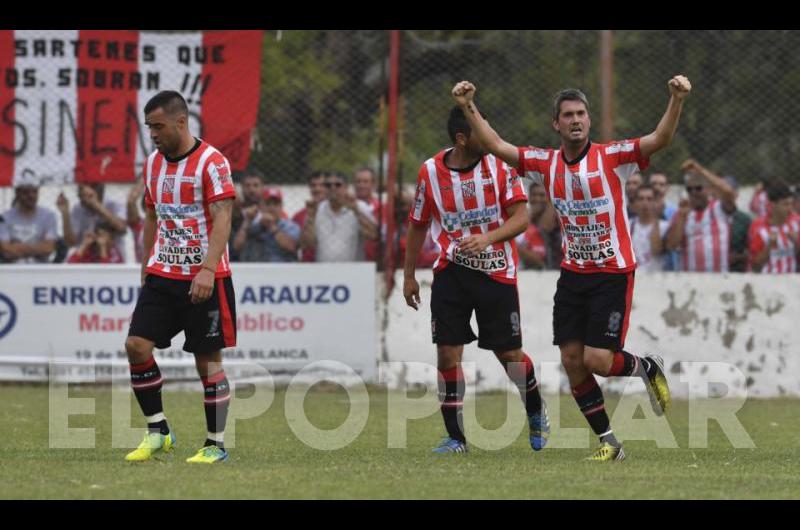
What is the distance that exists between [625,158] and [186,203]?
2.50 metres

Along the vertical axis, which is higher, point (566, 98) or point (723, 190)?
point (566, 98)

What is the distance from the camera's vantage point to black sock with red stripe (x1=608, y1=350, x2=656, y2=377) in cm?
837

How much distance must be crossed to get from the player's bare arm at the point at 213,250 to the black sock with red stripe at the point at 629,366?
2327 mm

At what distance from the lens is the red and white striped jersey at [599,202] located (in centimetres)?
828

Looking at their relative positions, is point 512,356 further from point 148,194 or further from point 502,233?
point 148,194

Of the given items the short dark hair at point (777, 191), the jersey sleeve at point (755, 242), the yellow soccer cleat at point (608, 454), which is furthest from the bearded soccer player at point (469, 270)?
the short dark hair at point (777, 191)

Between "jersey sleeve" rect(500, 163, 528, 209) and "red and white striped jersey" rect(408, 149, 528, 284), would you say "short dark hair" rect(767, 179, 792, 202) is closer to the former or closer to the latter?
"red and white striped jersey" rect(408, 149, 528, 284)

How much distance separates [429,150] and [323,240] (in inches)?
236

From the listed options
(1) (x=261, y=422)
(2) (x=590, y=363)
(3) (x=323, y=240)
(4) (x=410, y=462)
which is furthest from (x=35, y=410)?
(2) (x=590, y=363)

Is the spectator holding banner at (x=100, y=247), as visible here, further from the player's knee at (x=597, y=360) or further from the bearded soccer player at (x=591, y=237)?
the player's knee at (x=597, y=360)

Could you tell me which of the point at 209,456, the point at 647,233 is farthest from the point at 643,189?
the point at 209,456

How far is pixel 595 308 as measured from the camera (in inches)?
327

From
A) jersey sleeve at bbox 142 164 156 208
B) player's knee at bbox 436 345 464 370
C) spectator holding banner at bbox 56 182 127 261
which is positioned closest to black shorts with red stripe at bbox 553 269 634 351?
player's knee at bbox 436 345 464 370

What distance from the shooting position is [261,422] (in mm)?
10938
